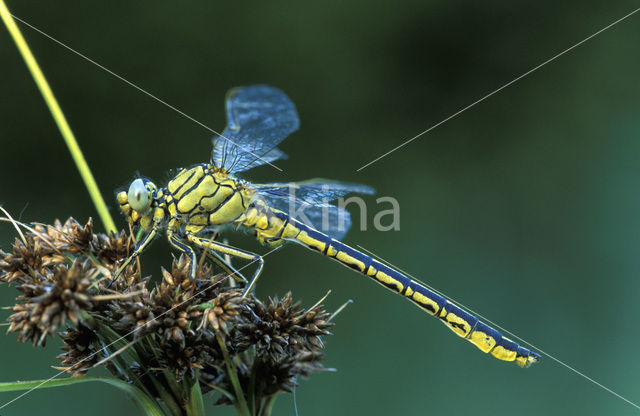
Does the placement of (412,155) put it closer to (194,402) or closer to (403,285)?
(403,285)

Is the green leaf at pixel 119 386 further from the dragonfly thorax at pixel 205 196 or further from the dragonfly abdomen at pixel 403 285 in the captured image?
the dragonfly abdomen at pixel 403 285

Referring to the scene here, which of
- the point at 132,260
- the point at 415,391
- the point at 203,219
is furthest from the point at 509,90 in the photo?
the point at 132,260

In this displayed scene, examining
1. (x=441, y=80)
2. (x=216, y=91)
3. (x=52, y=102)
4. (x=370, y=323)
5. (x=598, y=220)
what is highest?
(x=441, y=80)

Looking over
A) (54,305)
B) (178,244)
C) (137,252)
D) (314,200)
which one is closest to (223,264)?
(178,244)

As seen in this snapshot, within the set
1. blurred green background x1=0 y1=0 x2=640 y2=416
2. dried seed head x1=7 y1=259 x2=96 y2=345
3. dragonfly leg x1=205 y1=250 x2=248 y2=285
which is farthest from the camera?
blurred green background x1=0 y1=0 x2=640 y2=416

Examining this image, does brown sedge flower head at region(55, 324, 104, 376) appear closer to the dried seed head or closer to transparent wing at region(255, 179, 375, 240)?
the dried seed head

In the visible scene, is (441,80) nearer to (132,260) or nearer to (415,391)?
(415,391)

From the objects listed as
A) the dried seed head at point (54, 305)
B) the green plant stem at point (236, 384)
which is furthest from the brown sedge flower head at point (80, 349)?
the green plant stem at point (236, 384)

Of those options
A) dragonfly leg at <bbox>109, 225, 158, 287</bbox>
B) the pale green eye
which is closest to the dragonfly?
the pale green eye
